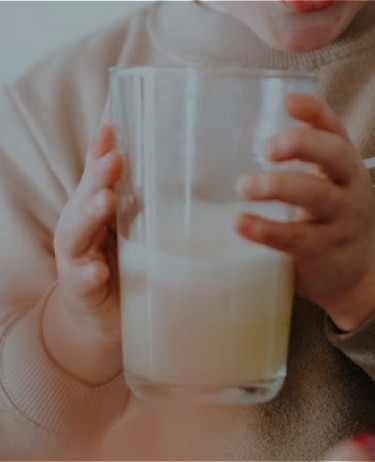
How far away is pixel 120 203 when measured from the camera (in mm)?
461

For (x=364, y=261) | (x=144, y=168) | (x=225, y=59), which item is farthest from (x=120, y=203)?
(x=225, y=59)

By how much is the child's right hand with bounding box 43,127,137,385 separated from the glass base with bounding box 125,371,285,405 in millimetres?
65

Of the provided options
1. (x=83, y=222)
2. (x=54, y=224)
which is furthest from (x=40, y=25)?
(x=83, y=222)

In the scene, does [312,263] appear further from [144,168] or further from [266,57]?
[266,57]

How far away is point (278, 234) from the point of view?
1.38 ft

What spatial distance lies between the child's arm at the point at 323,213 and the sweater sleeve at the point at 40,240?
19 cm

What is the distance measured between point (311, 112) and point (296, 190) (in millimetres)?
39

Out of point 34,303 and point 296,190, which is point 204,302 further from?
point 34,303

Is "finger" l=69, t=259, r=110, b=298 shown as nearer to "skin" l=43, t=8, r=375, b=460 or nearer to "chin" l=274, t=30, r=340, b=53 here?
"skin" l=43, t=8, r=375, b=460

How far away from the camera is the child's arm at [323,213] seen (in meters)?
0.41

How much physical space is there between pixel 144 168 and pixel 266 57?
26 cm

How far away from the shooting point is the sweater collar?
0.65 meters

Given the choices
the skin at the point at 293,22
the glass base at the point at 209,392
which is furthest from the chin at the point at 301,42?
the glass base at the point at 209,392

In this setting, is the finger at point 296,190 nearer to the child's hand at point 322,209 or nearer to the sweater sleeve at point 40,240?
the child's hand at point 322,209
